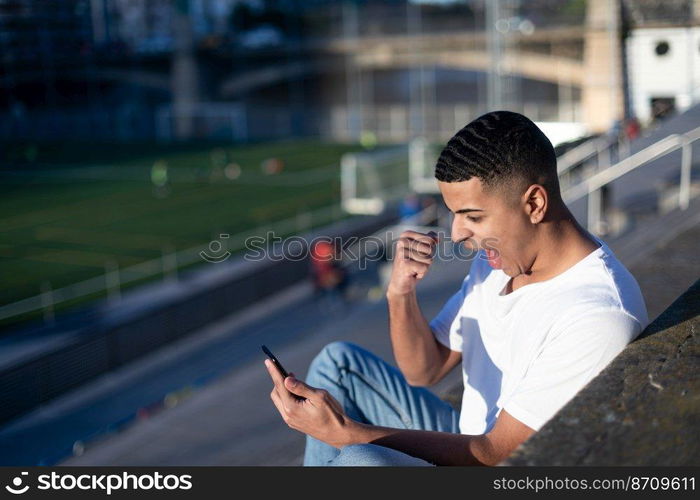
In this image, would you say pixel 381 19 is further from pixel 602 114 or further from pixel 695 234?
pixel 695 234

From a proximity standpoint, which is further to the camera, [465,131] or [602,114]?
[602,114]

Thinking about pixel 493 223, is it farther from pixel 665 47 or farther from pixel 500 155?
pixel 665 47

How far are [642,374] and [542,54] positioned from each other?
3985cm

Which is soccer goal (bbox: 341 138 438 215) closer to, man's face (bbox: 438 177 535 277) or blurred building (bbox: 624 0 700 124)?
blurred building (bbox: 624 0 700 124)

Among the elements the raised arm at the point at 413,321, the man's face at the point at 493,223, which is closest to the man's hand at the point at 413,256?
the raised arm at the point at 413,321

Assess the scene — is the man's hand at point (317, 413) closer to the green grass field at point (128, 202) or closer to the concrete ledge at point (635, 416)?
the concrete ledge at point (635, 416)

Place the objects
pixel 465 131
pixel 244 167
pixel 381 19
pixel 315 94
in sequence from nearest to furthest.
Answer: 1. pixel 465 131
2. pixel 244 167
3. pixel 381 19
4. pixel 315 94

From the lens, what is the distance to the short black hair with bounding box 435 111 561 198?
2.08m

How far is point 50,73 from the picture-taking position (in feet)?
159

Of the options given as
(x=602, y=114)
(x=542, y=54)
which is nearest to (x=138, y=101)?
(x=542, y=54)

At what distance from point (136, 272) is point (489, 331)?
1639 cm

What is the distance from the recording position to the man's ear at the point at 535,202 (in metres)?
2.11

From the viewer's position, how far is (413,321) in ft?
8.29

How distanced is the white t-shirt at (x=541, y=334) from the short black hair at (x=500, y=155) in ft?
0.82
